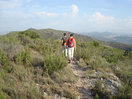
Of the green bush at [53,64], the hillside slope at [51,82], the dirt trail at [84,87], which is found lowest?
the dirt trail at [84,87]

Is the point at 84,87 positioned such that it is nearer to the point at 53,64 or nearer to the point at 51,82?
the point at 51,82

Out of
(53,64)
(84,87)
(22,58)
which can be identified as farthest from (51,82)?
(22,58)

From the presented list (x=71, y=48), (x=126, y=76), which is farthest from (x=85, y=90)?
(x=71, y=48)

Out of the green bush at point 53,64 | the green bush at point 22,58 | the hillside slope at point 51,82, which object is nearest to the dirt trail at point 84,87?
the hillside slope at point 51,82

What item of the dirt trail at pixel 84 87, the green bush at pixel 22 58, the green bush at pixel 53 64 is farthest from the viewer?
the green bush at pixel 22 58

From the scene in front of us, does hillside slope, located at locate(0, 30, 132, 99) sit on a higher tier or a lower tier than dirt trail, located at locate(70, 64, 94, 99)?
higher

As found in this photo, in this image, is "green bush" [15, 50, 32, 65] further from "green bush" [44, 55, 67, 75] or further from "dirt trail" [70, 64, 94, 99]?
"dirt trail" [70, 64, 94, 99]

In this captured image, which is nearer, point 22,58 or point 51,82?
point 51,82

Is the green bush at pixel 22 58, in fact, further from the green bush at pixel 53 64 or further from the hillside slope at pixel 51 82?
the green bush at pixel 53 64

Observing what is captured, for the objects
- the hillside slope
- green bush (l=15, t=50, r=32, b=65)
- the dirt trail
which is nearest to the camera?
the hillside slope

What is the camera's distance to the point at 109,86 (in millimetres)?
3357

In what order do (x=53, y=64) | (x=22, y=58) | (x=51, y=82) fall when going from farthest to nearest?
1. (x=22, y=58)
2. (x=53, y=64)
3. (x=51, y=82)

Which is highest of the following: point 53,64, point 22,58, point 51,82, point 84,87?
point 22,58

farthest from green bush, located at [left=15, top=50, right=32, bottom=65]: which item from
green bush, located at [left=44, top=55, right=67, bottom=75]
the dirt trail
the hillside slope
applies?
the dirt trail
